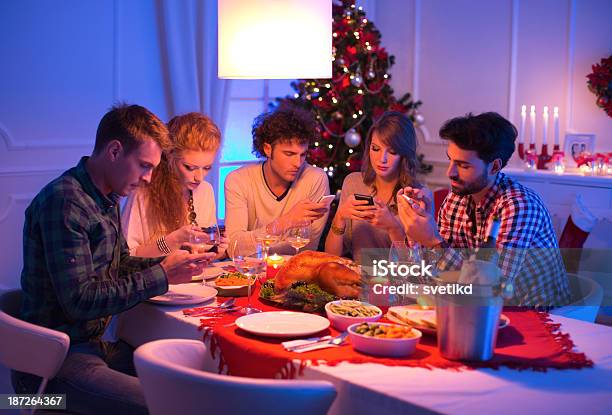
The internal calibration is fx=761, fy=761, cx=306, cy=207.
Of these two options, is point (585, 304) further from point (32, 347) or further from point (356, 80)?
point (356, 80)

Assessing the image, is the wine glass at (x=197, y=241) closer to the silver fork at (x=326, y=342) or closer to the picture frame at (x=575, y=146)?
the silver fork at (x=326, y=342)

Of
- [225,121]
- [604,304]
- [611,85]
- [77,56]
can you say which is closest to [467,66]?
[611,85]

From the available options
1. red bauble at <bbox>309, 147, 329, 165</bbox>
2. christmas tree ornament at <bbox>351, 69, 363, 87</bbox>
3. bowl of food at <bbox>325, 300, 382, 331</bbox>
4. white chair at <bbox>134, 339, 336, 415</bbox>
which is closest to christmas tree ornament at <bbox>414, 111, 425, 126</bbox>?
christmas tree ornament at <bbox>351, 69, 363, 87</bbox>

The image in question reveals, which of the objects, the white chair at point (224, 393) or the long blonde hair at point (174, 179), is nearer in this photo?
the white chair at point (224, 393)

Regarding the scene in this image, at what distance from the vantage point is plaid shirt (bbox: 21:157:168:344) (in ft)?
Answer: 7.14

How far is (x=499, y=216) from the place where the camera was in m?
2.72

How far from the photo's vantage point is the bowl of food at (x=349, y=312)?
2.13m

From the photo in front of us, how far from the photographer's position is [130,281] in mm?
2277

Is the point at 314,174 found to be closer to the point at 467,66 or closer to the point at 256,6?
the point at 256,6

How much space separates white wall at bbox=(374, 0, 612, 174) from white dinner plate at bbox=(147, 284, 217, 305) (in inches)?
145

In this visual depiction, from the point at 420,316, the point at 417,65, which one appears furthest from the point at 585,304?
the point at 417,65

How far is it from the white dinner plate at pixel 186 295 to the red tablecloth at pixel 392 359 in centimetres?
20

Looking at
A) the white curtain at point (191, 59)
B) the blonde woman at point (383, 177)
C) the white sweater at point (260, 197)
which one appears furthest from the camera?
the white curtain at point (191, 59)

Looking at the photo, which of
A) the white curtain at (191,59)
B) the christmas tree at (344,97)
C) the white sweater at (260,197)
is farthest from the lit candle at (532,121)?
the white sweater at (260,197)
